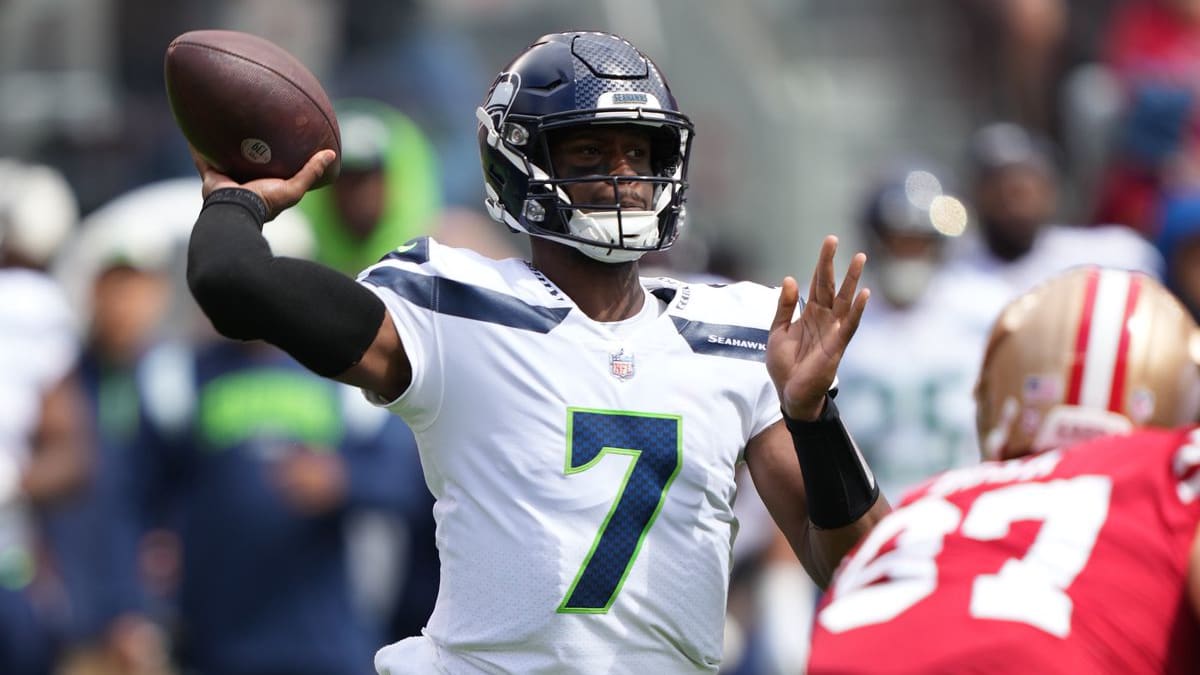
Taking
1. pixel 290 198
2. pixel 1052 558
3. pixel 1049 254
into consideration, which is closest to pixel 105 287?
pixel 1049 254

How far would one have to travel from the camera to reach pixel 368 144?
7.70 metres

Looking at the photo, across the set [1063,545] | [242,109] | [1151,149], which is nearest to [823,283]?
[1063,545]

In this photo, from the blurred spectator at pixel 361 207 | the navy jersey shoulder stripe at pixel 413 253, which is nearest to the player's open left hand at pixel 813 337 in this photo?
the navy jersey shoulder stripe at pixel 413 253

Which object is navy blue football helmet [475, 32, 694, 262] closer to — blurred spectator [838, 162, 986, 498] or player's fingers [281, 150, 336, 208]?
player's fingers [281, 150, 336, 208]

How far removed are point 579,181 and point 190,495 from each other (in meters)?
3.75

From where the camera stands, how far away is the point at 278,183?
12.4 ft

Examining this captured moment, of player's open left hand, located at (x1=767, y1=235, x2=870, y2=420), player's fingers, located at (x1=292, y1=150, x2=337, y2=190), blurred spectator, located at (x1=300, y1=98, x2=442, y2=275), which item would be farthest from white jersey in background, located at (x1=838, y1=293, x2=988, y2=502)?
player's fingers, located at (x1=292, y1=150, x2=337, y2=190)

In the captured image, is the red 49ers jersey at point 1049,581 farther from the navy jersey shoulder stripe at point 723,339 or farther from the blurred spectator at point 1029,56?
the blurred spectator at point 1029,56

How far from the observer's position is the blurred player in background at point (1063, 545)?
3.07m

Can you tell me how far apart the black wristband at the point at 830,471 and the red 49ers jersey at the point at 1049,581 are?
1.46 feet

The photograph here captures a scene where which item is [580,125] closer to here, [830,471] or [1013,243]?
[830,471]

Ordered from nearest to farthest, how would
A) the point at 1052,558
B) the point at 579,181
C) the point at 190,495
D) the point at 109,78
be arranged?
the point at 1052,558 < the point at 579,181 < the point at 190,495 < the point at 109,78

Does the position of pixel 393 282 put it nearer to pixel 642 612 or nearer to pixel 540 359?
pixel 540 359

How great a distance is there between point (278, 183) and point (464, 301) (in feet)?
1.31
